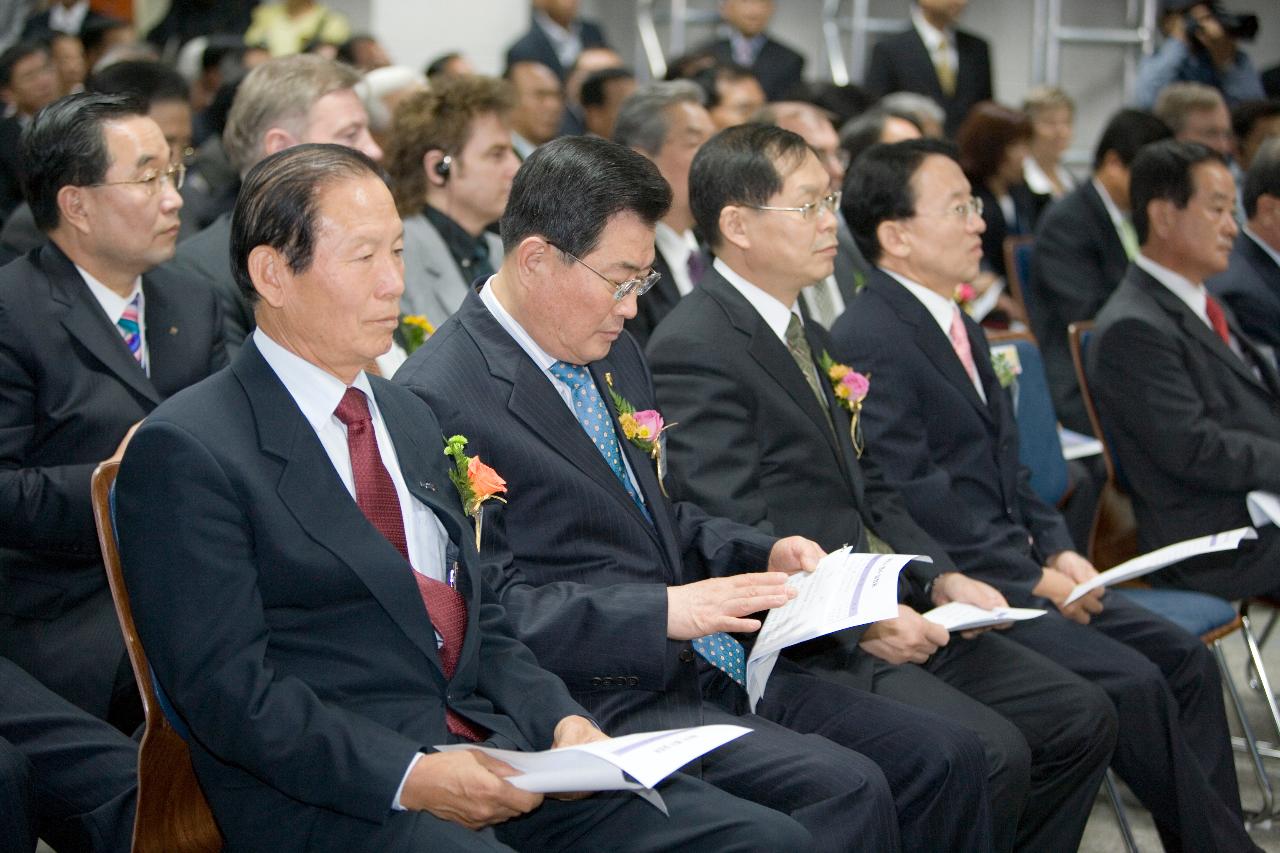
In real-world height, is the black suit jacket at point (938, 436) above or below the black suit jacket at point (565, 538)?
below

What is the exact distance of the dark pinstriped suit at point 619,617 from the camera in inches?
91.8

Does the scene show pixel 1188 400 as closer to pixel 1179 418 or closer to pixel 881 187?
pixel 1179 418

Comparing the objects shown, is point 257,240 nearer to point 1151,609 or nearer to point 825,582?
point 825,582

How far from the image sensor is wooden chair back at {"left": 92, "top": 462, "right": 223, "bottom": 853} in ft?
6.69

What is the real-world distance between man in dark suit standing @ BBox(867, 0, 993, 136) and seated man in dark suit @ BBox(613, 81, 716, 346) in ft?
10.6

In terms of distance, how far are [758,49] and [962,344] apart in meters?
5.22

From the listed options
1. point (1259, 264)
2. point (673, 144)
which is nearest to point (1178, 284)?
point (1259, 264)

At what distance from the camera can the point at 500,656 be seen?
2.21 metres

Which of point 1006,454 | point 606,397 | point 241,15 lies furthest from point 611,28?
point 606,397

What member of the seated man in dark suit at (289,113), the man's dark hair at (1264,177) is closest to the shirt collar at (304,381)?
the seated man in dark suit at (289,113)

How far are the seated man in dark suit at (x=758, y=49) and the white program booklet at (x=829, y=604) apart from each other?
6.09 metres

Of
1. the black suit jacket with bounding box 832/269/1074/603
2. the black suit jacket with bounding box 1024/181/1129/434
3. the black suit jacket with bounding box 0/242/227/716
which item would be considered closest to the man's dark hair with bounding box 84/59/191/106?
the black suit jacket with bounding box 0/242/227/716

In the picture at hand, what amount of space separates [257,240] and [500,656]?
0.74 metres

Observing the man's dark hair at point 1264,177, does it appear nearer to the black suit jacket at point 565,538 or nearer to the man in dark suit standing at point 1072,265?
the man in dark suit standing at point 1072,265
